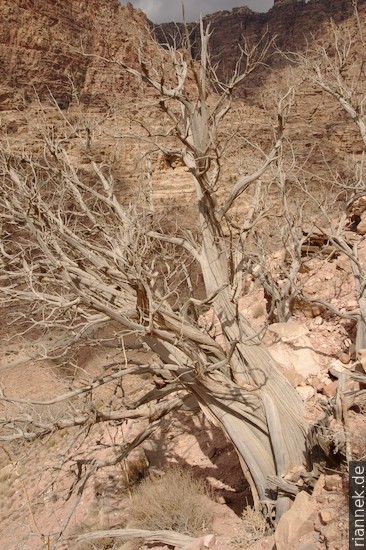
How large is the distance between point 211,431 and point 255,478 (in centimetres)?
257

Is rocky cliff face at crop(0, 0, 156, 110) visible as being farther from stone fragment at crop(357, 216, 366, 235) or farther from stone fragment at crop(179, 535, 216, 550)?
stone fragment at crop(179, 535, 216, 550)

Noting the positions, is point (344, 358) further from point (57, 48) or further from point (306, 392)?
point (57, 48)

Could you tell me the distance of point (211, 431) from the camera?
23.0 feet

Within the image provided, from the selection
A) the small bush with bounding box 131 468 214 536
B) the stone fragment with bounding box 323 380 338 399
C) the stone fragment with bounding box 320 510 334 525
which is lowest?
the small bush with bounding box 131 468 214 536

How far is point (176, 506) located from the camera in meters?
5.01

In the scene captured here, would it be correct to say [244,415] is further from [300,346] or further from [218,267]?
[300,346]

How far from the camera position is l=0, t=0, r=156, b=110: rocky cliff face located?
2314 cm

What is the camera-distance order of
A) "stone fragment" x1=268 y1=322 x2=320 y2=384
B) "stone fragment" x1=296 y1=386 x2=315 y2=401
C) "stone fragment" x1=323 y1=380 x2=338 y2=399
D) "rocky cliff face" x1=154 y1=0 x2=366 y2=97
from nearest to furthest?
1. "stone fragment" x1=323 y1=380 x2=338 y2=399
2. "stone fragment" x1=296 y1=386 x2=315 y2=401
3. "stone fragment" x1=268 y1=322 x2=320 y2=384
4. "rocky cliff face" x1=154 y1=0 x2=366 y2=97
